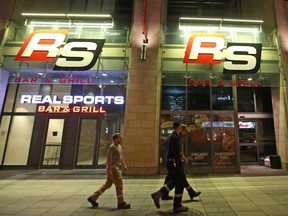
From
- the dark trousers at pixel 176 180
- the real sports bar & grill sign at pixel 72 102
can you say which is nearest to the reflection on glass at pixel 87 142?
the real sports bar & grill sign at pixel 72 102

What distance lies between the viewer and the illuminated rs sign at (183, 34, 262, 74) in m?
9.55

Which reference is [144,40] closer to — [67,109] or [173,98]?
[173,98]

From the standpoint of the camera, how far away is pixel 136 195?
6.03 metres

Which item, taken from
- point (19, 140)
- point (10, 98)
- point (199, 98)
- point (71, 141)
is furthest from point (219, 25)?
point (19, 140)

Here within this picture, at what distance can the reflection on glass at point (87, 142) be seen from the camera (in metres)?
10.6

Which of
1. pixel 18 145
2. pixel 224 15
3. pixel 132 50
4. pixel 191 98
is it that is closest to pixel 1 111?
pixel 18 145

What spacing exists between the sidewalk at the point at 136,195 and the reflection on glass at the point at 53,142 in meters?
1.58

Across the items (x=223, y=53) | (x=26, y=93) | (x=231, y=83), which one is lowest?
(x=26, y=93)

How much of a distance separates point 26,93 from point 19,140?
8.44 feet

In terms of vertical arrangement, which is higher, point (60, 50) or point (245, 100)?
point (60, 50)

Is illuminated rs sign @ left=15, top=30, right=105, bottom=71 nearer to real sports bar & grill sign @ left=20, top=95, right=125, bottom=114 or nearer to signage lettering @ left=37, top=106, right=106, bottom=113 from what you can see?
real sports bar & grill sign @ left=20, top=95, right=125, bottom=114

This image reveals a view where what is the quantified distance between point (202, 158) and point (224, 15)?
30.6 feet

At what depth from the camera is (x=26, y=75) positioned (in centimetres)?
1002

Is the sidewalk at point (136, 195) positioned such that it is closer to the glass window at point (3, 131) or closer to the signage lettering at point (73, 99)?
the glass window at point (3, 131)
